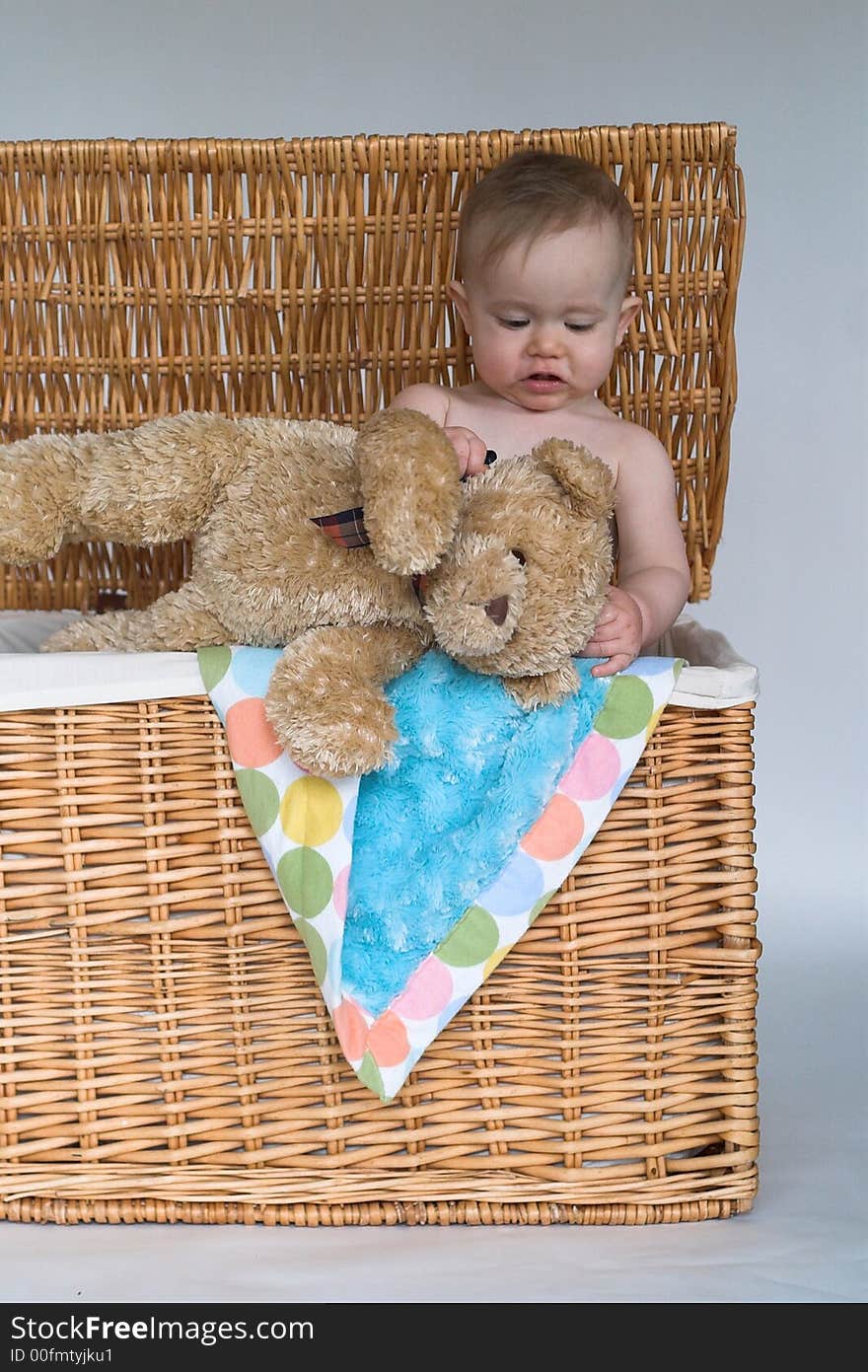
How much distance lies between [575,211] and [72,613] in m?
0.81

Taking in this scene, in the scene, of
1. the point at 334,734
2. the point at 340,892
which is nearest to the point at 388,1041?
the point at 340,892

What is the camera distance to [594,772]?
4.46 feet

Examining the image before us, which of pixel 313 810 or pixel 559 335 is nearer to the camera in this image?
pixel 313 810

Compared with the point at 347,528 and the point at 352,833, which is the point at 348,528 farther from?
the point at 352,833

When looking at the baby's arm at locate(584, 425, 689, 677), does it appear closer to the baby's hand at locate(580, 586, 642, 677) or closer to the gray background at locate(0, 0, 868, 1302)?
the baby's hand at locate(580, 586, 642, 677)

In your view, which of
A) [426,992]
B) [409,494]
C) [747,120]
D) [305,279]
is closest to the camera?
[409,494]

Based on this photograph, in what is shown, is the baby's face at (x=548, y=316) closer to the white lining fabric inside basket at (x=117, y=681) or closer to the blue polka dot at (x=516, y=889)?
the white lining fabric inside basket at (x=117, y=681)

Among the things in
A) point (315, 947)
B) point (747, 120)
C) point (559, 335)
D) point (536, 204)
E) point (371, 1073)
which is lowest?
point (371, 1073)

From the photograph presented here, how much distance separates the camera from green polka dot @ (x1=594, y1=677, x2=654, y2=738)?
4.45 feet

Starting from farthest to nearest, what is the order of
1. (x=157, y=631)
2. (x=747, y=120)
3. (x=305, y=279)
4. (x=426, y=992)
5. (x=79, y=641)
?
1. (x=747, y=120)
2. (x=305, y=279)
3. (x=79, y=641)
4. (x=157, y=631)
5. (x=426, y=992)

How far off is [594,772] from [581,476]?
25cm

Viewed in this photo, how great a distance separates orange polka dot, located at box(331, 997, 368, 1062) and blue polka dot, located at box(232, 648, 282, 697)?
0.90 ft


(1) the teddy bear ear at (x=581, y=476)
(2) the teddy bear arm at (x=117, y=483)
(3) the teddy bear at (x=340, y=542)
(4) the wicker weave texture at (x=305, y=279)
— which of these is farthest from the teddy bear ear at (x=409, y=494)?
(4) the wicker weave texture at (x=305, y=279)

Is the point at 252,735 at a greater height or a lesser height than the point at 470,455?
Answer: lesser
